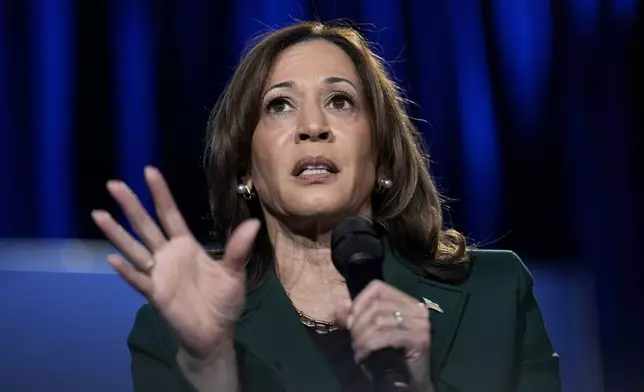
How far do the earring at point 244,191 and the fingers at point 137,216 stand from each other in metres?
0.45

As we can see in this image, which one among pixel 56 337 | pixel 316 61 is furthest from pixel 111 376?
pixel 316 61

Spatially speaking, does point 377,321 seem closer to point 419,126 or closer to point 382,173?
point 382,173

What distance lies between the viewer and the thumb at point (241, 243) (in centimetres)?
98

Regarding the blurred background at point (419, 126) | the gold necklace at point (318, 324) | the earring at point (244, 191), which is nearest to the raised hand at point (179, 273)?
the gold necklace at point (318, 324)

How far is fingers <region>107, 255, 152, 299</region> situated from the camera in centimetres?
99

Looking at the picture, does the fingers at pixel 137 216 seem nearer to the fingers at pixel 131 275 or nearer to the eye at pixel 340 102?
Result: the fingers at pixel 131 275

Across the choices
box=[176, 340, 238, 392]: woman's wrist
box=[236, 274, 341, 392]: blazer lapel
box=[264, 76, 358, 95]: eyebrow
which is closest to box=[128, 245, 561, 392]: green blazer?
box=[236, 274, 341, 392]: blazer lapel

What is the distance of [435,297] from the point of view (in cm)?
137

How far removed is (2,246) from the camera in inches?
69.4

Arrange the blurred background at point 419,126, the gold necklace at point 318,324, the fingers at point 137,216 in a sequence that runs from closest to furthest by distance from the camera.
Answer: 1. the fingers at point 137,216
2. the gold necklace at point 318,324
3. the blurred background at point 419,126

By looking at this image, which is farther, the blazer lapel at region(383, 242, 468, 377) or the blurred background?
the blurred background

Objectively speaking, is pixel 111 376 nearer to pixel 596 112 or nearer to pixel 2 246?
pixel 2 246

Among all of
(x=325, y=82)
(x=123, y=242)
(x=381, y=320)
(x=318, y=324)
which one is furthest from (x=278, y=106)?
(x=381, y=320)

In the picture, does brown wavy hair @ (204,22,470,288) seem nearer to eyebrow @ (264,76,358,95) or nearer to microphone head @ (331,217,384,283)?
eyebrow @ (264,76,358,95)
